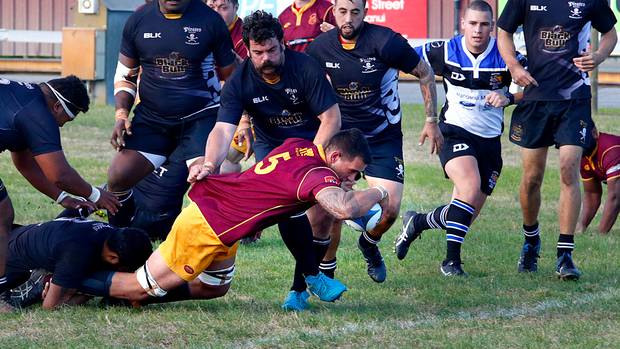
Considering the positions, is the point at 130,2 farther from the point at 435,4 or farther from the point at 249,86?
the point at 249,86

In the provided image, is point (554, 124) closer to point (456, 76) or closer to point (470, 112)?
point (470, 112)

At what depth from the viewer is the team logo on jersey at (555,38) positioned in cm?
912

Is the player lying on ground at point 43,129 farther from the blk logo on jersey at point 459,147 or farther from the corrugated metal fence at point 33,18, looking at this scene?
the corrugated metal fence at point 33,18

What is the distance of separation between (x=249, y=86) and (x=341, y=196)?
5.66ft

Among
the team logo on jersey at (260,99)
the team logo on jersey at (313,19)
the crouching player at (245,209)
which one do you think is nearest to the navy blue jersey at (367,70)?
the team logo on jersey at (260,99)

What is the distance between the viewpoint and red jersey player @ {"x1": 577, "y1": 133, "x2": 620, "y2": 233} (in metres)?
11.1

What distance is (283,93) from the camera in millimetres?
8031

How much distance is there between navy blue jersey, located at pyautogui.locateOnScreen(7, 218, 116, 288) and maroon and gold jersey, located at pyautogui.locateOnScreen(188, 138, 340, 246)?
0.75 m

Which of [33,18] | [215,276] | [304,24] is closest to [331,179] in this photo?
[215,276]

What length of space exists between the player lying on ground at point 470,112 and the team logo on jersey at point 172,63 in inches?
71.2

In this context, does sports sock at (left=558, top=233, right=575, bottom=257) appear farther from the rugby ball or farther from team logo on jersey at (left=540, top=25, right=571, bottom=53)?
the rugby ball

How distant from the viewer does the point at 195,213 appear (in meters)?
7.09

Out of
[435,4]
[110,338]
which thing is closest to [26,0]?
[435,4]

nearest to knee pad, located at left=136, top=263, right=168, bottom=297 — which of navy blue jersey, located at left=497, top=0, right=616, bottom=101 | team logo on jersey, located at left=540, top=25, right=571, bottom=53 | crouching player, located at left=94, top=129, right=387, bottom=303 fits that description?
crouching player, located at left=94, top=129, right=387, bottom=303
